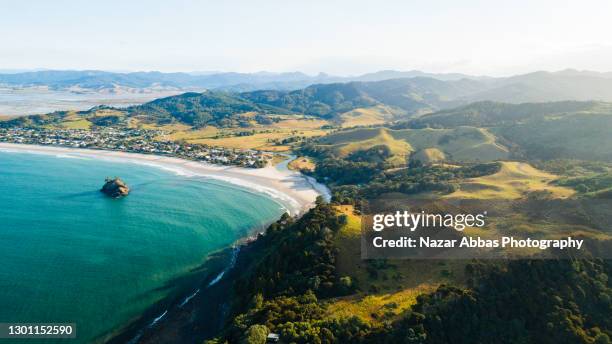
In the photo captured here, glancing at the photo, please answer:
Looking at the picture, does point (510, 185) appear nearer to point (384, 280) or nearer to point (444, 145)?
point (384, 280)

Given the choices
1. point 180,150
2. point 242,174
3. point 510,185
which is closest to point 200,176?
point 242,174

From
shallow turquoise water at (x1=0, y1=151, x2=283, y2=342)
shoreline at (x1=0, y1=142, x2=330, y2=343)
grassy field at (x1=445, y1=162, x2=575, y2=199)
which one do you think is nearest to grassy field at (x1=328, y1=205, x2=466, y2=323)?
shoreline at (x1=0, y1=142, x2=330, y2=343)

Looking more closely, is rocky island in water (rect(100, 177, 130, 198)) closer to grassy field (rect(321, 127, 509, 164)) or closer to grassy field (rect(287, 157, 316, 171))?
grassy field (rect(287, 157, 316, 171))

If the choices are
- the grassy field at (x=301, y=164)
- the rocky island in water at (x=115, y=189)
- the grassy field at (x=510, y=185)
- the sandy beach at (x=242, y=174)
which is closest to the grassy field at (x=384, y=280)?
the grassy field at (x=510, y=185)

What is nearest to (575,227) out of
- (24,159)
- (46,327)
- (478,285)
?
(478,285)

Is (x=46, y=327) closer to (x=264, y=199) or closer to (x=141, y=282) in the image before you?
(x=141, y=282)
